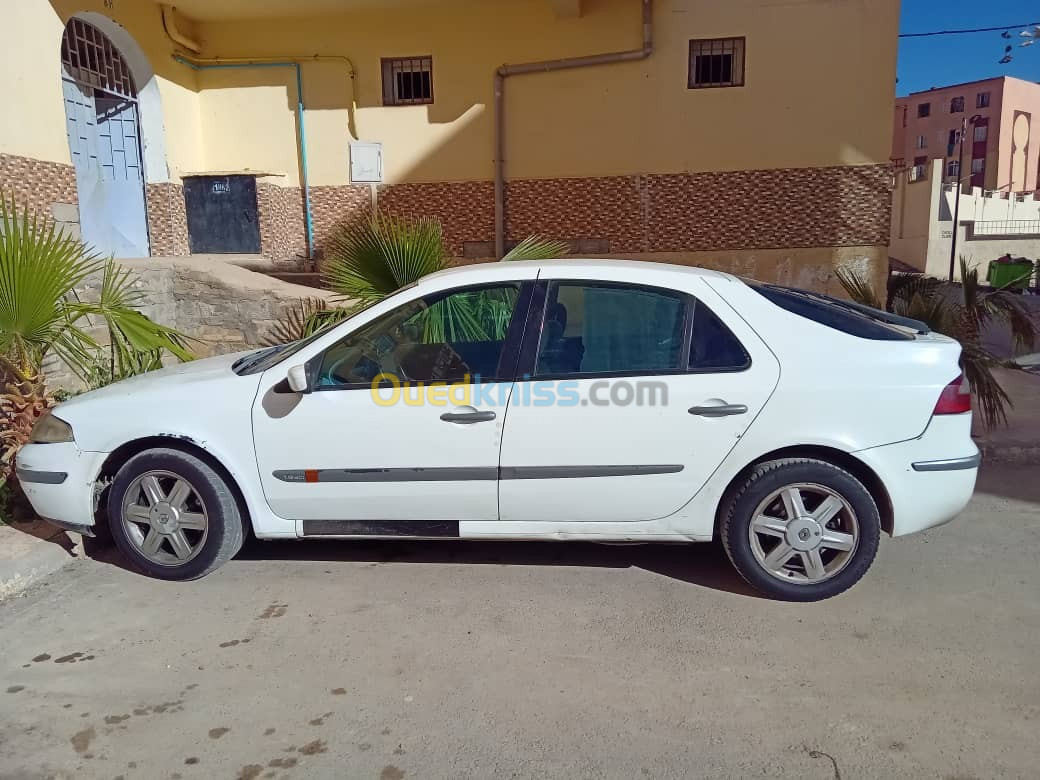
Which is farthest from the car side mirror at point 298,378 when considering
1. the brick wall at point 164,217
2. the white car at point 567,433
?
the brick wall at point 164,217

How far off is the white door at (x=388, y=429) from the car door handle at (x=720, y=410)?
0.90 metres

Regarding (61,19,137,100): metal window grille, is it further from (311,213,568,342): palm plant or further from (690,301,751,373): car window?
(690,301,751,373): car window

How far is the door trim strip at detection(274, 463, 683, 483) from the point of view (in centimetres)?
371

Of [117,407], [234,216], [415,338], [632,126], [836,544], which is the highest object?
[632,126]

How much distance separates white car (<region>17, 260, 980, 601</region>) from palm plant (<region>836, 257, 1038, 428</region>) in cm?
244

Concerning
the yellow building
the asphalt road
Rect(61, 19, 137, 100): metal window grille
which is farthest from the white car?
the yellow building

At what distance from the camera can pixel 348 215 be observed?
43.2ft

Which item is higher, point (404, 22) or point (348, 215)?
point (404, 22)

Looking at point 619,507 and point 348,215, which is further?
point 348,215

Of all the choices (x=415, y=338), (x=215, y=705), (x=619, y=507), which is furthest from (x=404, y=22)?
(x=215, y=705)

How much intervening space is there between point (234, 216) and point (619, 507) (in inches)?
413

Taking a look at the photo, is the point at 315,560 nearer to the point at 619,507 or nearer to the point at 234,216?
the point at 619,507

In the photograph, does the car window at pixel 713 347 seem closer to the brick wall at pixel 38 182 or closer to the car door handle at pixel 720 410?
the car door handle at pixel 720 410

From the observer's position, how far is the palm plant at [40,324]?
4.47m
